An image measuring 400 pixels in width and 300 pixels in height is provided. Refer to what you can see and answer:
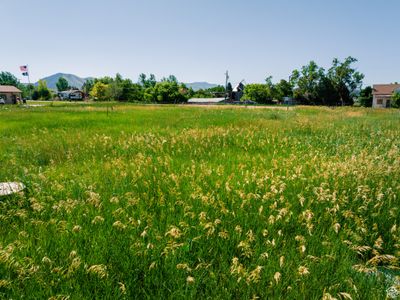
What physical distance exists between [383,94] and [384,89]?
12.7 ft

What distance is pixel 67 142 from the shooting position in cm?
951

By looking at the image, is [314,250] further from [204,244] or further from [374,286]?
[204,244]

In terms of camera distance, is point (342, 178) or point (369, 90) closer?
point (342, 178)

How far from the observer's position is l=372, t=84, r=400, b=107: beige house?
221ft

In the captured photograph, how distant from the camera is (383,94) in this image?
224 feet

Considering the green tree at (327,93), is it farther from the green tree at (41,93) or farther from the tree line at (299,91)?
the green tree at (41,93)

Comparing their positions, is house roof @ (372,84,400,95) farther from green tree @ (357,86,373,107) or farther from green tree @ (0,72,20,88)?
green tree @ (0,72,20,88)

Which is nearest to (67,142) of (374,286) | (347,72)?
(374,286)

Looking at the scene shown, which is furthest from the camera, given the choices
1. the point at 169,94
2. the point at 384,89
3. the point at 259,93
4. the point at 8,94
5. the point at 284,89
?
the point at 259,93

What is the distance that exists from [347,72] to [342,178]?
252 feet

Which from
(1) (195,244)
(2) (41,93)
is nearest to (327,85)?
(1) (195,244)

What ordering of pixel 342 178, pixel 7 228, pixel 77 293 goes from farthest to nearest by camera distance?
pixel 342 178 < pixel 7 228 < pixel 77 293

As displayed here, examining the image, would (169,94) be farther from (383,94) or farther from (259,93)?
(383,94)

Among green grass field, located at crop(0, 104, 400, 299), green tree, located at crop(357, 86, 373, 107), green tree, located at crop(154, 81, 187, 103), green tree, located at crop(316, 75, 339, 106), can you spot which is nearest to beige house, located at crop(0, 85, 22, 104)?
green tree, located at crop(154, 81, 187, 103)
